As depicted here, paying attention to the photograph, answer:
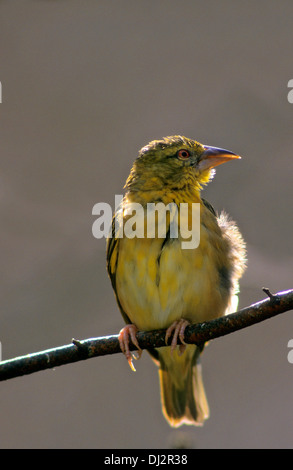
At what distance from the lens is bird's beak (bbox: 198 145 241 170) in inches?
134

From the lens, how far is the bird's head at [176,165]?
10.9 ft

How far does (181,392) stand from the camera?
12.3 feet

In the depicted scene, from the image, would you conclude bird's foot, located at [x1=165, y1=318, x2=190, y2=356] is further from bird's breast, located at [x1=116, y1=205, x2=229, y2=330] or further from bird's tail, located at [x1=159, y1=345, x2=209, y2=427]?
bird's tail, located at [x1=159, y1=345, x2=209, y2=427]

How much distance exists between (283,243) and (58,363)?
2.60 metres

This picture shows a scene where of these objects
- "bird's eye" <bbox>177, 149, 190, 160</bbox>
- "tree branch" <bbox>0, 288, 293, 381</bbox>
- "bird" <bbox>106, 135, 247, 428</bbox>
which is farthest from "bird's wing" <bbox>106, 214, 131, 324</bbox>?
"tree branch" <bbox>0, 288, 293, 381</bbox>

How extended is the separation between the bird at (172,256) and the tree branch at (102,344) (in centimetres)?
22

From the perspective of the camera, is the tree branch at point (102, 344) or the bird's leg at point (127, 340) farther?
the bird's leg at point (127, 340)

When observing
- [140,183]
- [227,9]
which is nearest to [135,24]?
[227,9]

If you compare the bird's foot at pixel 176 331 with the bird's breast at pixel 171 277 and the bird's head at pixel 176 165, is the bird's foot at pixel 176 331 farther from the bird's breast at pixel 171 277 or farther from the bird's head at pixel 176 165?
the bird's head at pixel 176 165

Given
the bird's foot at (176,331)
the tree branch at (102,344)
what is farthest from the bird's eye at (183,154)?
the tree branch at (102,344)

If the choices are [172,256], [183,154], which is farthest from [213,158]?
[172,256]

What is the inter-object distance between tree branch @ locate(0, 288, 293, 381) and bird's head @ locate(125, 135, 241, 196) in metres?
0.85

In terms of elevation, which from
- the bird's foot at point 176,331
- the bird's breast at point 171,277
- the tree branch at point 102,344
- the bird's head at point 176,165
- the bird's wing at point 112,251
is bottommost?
the tree branch at point 102,344

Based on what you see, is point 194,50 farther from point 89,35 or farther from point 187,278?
point 187,278
